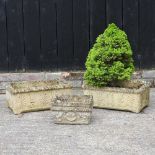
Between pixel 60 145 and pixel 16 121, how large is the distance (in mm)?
1014

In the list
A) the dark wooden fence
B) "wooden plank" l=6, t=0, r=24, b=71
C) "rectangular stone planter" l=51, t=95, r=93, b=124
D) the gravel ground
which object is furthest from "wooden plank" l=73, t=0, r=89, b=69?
"rectangular stone planter" l=51, t=95, r=93, b=124

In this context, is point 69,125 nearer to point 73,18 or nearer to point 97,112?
point 97,112

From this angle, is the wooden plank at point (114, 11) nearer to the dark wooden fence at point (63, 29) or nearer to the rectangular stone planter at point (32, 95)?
the dark wooden fence at point (63, 29)

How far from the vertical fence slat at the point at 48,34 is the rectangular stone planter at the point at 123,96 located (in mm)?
1066

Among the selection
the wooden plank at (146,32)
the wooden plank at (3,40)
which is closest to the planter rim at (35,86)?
the wooden plank at (3,40)

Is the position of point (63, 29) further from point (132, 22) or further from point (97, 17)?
point (132, 22)

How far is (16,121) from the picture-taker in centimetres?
546

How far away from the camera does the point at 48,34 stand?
6766 millimetres

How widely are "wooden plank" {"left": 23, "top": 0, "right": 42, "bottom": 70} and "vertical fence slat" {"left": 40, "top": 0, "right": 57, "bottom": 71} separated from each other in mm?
60

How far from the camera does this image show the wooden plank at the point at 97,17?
671cm

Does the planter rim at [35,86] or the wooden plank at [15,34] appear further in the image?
the wooden plank at [15,34]

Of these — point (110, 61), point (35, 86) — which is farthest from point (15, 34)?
point (110, 61)

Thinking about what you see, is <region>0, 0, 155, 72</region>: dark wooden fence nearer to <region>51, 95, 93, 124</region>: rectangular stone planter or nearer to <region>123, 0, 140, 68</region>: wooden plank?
<region>123, 0, 140, 68</region>: wooden plank

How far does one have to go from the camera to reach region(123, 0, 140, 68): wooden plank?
6.75 meters
